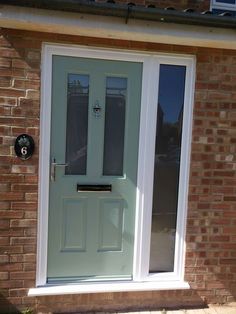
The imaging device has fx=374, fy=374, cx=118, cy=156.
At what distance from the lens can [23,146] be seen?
331 centimetres

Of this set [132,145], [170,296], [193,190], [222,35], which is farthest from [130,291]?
[222,35]

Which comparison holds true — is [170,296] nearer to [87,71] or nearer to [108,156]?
[108,156]

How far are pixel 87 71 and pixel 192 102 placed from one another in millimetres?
1049

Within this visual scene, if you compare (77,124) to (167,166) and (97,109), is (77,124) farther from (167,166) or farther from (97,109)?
(167,166)

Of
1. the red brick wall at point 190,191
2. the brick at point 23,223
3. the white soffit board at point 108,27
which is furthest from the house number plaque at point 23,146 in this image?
the white soffit board at point 108,27

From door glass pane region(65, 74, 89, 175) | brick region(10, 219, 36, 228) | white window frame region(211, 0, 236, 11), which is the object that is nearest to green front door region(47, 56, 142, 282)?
door glass pane region(65, 74, 89, 175)

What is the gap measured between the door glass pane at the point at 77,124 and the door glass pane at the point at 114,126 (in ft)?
0.66

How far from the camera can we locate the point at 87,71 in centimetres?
345

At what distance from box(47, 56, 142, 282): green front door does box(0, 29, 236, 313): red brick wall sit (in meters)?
0.19

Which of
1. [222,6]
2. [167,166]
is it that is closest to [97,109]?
[167,166]

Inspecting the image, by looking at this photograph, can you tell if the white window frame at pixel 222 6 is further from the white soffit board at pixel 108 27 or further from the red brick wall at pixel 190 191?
the white soffit board at pixel 108 27

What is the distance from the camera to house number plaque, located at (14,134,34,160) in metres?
3.30

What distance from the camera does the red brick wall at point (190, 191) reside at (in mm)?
3281

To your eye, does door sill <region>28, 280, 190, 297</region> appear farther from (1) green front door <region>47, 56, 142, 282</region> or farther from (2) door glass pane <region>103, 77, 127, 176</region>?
(2) door glass pane <region>103, 77, 127, 176</region>
